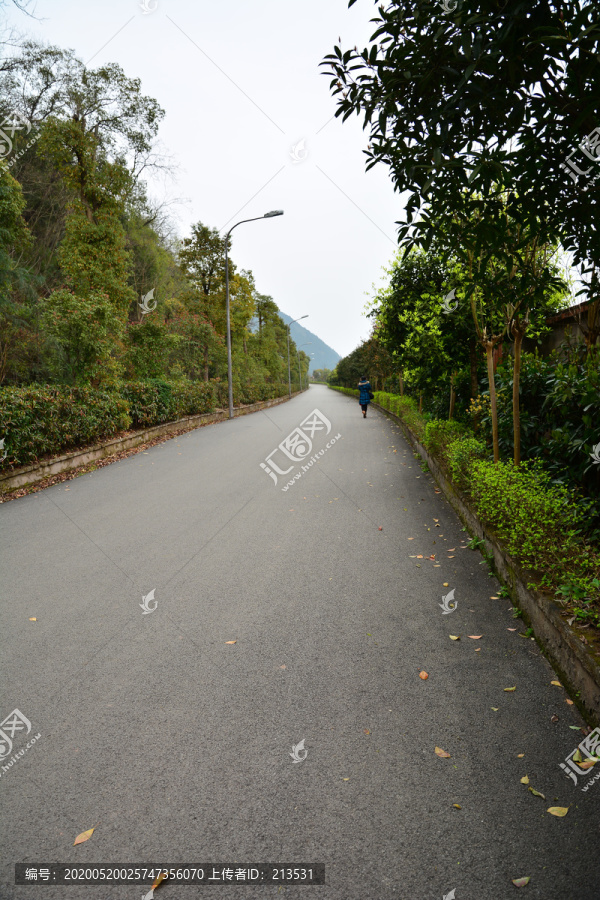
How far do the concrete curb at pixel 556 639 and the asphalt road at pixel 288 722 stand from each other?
9cm

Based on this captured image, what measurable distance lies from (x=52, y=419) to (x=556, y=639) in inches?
346

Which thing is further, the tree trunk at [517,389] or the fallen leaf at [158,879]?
the tree trunk at [517,389]

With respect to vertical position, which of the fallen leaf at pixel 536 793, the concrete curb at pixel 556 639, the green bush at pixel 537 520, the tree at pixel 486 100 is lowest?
the fallen leaf at pixel 536 793

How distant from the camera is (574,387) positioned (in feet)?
15.2

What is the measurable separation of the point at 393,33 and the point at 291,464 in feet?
26.2

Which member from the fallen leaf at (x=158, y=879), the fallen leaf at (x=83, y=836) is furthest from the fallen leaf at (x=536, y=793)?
the fallen leaf at (x=83, y=836)

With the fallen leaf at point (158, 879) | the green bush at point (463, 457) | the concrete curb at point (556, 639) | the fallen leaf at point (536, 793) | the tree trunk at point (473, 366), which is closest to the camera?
the fallen leaf at point (158, 879)

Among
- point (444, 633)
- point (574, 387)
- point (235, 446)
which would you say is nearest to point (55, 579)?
point (444, 633)

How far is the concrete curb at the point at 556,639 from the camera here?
2543 mm

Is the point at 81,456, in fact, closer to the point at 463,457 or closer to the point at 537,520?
the point at 463,457

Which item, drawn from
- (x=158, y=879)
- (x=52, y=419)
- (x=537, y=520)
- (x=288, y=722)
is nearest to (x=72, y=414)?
(x=52, y=419)

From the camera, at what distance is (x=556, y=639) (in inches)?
118

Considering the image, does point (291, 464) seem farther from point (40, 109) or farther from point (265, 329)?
point (265, 329)

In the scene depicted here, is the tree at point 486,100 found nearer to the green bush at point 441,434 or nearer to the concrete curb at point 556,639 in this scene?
the concrete curb at point 556,639
